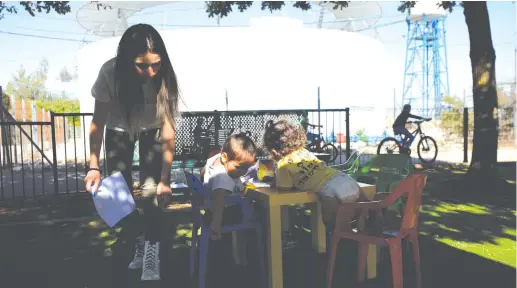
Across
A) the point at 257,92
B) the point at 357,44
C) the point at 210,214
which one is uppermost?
the point at 357,44

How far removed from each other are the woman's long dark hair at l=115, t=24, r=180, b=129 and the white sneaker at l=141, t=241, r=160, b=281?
1.04m

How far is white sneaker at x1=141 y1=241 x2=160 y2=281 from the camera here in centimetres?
344

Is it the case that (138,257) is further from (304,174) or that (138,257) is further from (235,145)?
(304,174)

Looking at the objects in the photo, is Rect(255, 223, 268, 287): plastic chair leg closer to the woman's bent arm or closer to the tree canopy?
the woman's bent arm

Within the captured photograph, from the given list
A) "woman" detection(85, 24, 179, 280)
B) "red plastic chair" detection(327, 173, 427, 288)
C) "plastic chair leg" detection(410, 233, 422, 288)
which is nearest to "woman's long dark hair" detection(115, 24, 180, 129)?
"woman" detection(85, 24, 179, 280)

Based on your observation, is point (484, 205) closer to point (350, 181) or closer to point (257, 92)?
point (350, 181)

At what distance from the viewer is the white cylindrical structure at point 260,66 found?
2842cm

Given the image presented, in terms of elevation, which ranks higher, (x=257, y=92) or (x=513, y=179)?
(x=257, y=92)

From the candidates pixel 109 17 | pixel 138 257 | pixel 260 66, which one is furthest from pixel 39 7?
pixel 109 17

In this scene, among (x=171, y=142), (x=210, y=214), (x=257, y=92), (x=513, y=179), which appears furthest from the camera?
(x=257, y=92)

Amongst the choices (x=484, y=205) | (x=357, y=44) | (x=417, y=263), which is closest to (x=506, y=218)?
(x=484, y=205)

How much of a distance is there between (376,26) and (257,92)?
13669mm

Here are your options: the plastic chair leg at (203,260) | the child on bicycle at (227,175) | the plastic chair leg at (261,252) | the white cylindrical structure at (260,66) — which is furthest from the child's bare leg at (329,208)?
the white cylindrical structure at (260,66)

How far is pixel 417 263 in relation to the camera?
3.22 metres
